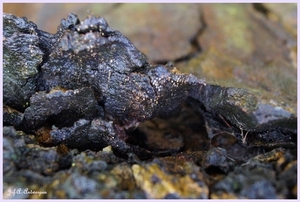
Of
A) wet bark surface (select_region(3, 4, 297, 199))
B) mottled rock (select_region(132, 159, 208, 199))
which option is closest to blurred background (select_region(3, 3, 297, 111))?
wet bark surface (select_region(3, 4, 297, 199))

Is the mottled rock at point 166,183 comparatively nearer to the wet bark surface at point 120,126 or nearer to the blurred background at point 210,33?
the wet bark surface at point 120,126

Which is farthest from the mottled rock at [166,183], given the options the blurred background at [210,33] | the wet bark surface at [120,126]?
the blurred background at [210,33]

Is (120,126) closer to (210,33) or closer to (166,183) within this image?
(166,183)

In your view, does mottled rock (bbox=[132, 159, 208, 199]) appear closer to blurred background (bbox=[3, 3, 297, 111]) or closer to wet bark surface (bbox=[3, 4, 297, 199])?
wet bark surface (bbox=[3, 4, 297, 199])

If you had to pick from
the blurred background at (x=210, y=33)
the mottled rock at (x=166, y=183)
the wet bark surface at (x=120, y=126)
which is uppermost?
the blurred background at (x=210, y=33)

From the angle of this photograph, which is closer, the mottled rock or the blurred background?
the mottled rock

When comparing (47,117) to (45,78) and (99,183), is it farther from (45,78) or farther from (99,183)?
(99,183)

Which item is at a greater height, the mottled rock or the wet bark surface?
the wet bark surface

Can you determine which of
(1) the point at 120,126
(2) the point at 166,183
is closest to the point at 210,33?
(1) the point at 120,126
